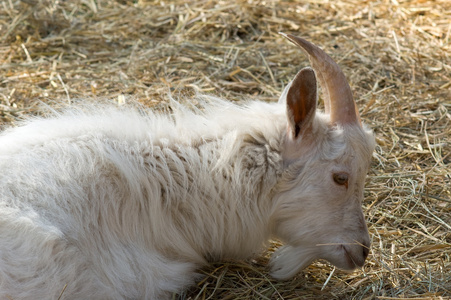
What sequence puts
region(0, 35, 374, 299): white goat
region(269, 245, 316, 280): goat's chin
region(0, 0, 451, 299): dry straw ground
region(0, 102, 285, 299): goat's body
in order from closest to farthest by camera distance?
region(0, 102, 285, 299): goat's body < region(0, 35, 374, 299): white goat < region(269, 245, 316, 280): goat's chin < region(0, 0, 451, 299): dry straw ground

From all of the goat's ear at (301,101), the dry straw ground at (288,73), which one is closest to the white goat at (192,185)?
the goat's ear at (301,101)

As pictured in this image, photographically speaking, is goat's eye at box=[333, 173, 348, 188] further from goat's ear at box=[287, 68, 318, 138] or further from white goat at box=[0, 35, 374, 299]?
goat's ear at box=[287, 68, 318, 138]

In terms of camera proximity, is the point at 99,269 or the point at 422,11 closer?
the point at 99,269

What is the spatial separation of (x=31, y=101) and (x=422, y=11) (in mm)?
4345

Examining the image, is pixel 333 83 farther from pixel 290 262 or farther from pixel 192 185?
pixel 290 262

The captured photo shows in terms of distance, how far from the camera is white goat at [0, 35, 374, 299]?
3197 mm

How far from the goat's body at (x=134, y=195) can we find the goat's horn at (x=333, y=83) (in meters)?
0.30

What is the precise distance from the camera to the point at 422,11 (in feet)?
23.3

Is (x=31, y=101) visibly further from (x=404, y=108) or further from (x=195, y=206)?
(x=404, y=108)

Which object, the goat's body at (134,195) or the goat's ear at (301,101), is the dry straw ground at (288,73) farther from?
the goat's ear at (301,101)

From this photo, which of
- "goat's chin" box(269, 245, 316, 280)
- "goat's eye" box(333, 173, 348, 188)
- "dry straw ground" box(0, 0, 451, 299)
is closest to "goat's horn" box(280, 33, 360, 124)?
"goat's eye" box(333, 173, 348, 188)

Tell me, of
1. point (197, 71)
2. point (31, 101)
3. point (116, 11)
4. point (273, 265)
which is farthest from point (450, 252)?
point (116, 11)

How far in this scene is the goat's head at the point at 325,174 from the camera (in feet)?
11.2

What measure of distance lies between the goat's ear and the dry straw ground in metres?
0.91
